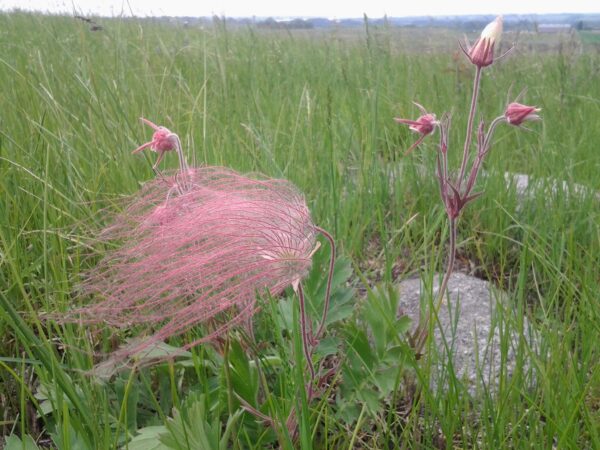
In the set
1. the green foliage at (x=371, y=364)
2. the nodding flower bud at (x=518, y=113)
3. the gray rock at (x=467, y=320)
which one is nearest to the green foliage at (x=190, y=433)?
the green foliage at (x=371, y=364)

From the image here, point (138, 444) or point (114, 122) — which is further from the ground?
point (114, 122)

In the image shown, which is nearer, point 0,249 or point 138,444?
point 138,444

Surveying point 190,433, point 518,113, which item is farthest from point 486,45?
point 190,433

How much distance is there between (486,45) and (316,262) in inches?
27.1

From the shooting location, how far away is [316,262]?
151cm

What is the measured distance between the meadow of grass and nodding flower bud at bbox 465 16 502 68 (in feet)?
1.64

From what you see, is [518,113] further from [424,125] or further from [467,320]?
[467,320]

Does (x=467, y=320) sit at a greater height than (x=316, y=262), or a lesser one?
lesser

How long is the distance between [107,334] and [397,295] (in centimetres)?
75

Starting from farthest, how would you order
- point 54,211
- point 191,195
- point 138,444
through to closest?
point 54,211
point 191,195
point 138,444

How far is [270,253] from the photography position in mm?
1160

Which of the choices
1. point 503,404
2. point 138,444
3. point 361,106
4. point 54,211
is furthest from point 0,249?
point 361,106

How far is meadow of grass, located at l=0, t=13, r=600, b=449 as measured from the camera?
1145mm

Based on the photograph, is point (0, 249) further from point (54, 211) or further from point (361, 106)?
point (361, 106)
